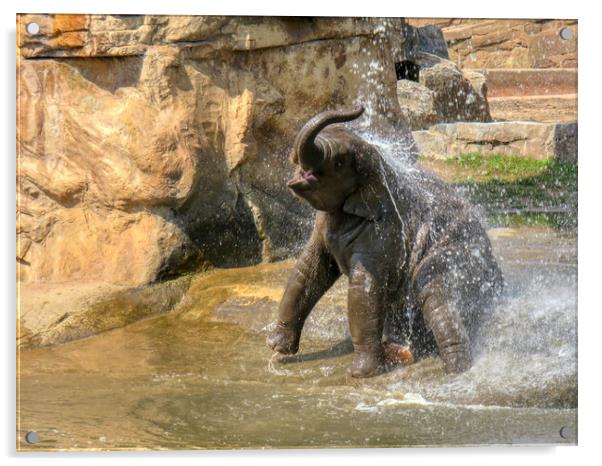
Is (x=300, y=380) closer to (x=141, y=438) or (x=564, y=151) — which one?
(x=141, y=438)

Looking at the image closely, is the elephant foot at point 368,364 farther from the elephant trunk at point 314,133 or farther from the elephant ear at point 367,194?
the elephant trunk at point 314,133

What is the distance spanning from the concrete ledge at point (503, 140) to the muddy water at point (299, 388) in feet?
0.99

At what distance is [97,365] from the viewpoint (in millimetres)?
3959

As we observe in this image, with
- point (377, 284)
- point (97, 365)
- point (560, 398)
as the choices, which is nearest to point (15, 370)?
point (97, 365)

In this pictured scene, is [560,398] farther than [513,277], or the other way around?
[513,277]

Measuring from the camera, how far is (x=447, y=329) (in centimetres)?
383

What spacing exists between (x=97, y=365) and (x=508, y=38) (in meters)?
2.03

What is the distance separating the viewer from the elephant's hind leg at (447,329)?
3.83 m

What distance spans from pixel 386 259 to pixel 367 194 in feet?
0.68

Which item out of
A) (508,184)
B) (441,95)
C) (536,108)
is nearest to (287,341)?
(508,184)

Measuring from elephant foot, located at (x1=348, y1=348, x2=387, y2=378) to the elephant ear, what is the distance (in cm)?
41

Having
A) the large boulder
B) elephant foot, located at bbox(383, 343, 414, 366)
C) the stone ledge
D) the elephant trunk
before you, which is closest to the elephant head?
the elephant trunk

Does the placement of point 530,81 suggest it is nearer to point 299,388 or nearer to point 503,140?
point 503,140

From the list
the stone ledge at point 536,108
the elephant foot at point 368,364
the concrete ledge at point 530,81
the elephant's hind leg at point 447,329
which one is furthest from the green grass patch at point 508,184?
the elephant foot at point 368,364
